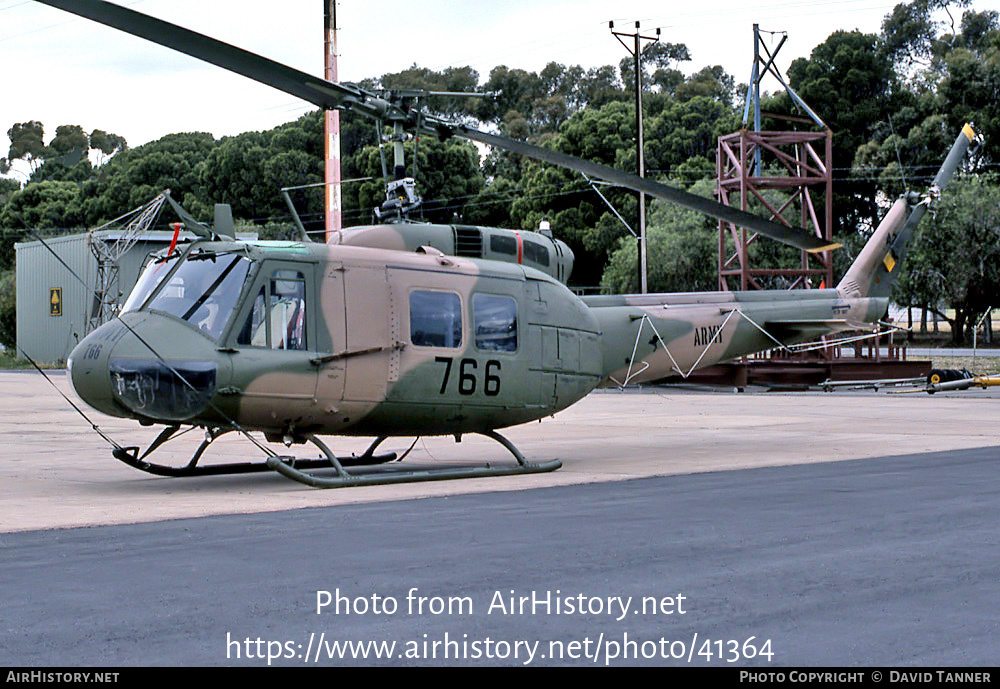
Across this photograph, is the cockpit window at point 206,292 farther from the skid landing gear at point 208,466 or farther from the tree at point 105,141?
the tree at point 105,141

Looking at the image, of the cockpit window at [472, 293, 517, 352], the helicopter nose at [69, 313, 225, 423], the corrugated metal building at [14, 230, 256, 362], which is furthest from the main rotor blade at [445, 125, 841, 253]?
the corrugated metal building at [14, 230, 256, 362]

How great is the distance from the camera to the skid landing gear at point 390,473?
38.9 ft

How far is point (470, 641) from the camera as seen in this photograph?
5.38 m

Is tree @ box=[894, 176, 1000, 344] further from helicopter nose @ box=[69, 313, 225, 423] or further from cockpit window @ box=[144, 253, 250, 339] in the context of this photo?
helicopter nose @ box=[69, 313, 225, 423]

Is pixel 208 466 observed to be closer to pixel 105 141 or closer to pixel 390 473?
pixel 390 473

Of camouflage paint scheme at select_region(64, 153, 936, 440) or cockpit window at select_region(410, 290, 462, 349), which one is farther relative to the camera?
cockpit window at select_region(410, 290, 462, 349)

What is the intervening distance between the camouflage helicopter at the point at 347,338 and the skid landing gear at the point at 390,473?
1.2 inches

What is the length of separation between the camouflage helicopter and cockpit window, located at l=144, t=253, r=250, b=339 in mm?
15

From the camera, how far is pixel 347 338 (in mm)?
12312

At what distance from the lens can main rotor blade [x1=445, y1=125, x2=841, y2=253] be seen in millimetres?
12016

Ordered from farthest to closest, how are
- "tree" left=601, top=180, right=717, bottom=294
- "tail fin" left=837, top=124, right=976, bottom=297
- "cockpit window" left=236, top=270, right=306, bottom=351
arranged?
"tree" left=601, top=180, right=717, bottom=294, "tail fin" left=837, top=124, right=976, bottom=297, "cockpit window" left=236, top=270, right=306, bottom=351

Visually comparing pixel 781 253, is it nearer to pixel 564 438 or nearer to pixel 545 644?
pixel 564 438

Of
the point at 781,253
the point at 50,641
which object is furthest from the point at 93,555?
the point at 781,253
